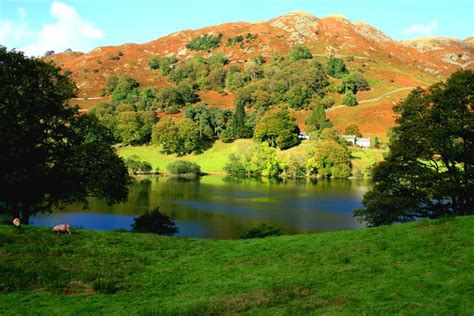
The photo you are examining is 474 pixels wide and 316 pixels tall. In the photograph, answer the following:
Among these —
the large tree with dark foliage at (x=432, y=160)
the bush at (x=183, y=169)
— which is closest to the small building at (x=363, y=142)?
the bush at (x=183, y=169)

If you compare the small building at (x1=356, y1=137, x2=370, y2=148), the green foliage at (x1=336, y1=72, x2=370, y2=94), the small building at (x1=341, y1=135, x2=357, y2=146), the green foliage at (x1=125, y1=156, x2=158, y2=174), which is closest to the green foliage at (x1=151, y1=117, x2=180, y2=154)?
the green foliage at (x1=125, y1=156, x2=158, y2=174)

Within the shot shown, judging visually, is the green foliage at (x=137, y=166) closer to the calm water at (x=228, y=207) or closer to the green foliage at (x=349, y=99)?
the calm water at (x=228, y=207)

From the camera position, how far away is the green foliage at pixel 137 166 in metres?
Result: 116

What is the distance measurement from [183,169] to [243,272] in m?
99.8

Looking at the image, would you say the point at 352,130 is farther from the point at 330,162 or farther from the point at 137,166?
the point at 137,166

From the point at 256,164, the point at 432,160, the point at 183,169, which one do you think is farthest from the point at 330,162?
the point at 432,160

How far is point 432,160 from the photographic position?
36.4 metres

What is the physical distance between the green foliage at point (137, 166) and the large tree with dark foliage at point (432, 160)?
3403 inches

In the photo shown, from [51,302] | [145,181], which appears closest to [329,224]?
[51,302]

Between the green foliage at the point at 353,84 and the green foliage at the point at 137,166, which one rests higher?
the green foliage at the point at 353,84

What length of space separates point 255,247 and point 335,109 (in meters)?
169

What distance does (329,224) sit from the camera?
2160 inches

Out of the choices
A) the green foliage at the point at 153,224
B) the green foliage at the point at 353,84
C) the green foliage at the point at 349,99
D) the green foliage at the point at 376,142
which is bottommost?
the green foliage at the point at 153,224

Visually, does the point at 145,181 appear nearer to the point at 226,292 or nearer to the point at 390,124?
the point at 226,292
